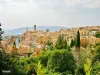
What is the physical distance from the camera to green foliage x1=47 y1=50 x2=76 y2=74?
79.4ft

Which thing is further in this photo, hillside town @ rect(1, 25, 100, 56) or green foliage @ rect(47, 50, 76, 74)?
hillside town @ rect(1, 25, 100, 56)

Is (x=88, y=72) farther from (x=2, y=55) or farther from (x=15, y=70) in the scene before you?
(x=15, y=70)

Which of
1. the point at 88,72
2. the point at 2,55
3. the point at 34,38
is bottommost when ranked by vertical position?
the point at 34,38

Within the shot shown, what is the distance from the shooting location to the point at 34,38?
292ft

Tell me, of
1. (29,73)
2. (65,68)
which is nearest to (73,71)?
(65,68)

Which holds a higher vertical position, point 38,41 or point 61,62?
point 61,62

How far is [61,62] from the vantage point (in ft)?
81.1

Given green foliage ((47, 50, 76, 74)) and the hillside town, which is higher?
green foliage ((47, 50, 76, 74))

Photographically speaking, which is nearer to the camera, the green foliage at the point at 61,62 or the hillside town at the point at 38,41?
the green foliage at the point at 61,62

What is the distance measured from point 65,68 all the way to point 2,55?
38.5 ft

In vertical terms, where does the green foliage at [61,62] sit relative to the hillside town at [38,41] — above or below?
above

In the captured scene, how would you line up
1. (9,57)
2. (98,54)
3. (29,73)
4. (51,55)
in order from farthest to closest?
(98,54), (51,55), (29,73), (9,57)

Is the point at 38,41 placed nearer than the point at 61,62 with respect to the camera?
No

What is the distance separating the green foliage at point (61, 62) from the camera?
2420cm
